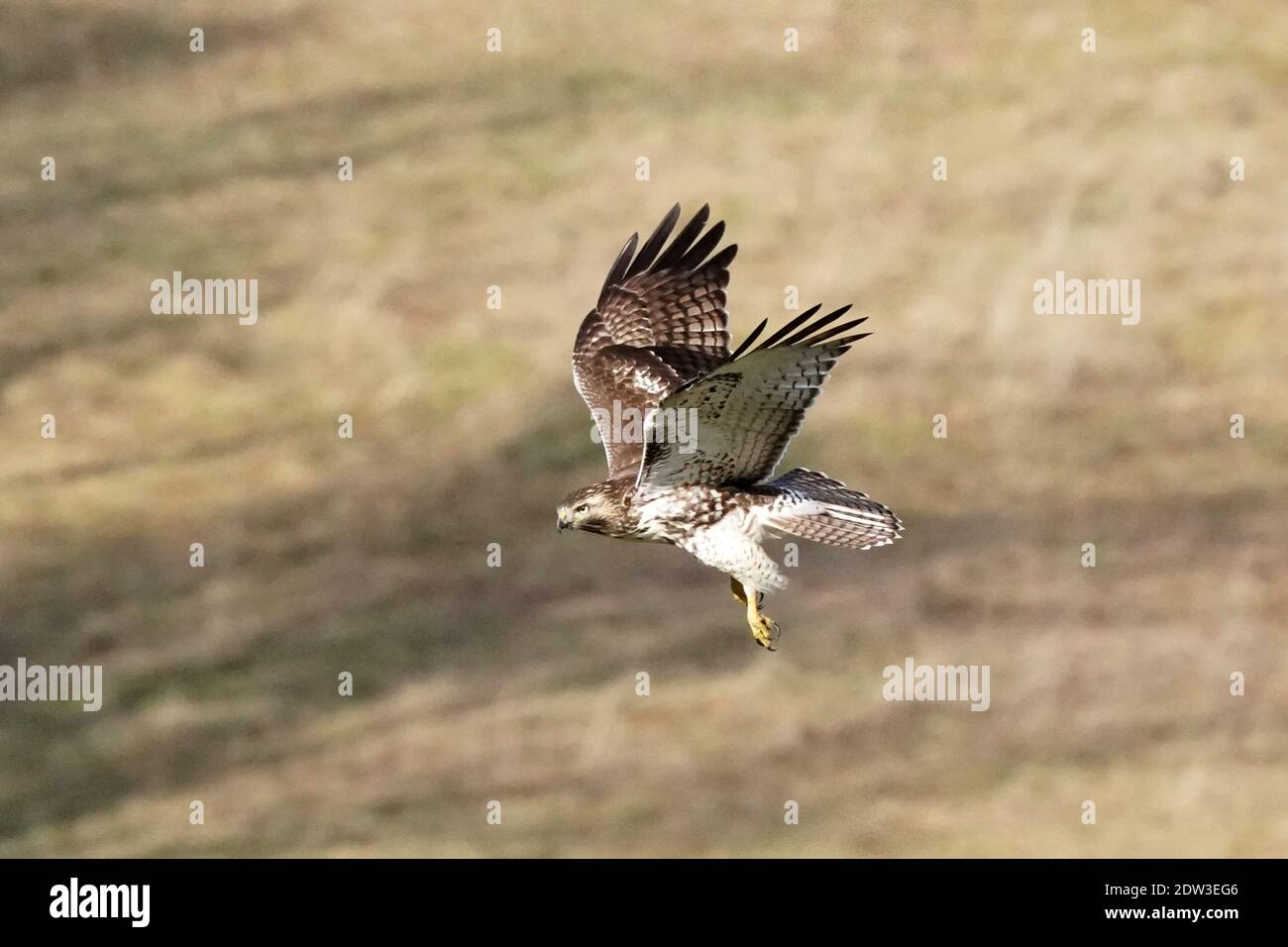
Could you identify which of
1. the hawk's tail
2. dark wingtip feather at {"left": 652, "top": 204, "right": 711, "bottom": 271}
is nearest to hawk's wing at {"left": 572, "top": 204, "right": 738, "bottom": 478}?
dark wingtip feather at {"left": 652, "top": 204, "right": 711, "bottom": 271}

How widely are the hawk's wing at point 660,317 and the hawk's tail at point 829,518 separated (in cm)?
201

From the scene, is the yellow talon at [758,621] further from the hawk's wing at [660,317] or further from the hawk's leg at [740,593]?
the hawk's wing at [660,317]

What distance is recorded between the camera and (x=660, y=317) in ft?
50.2

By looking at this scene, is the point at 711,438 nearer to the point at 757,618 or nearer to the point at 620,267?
the point at 757,618

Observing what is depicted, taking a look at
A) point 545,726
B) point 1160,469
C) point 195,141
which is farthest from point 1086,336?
point 195,141

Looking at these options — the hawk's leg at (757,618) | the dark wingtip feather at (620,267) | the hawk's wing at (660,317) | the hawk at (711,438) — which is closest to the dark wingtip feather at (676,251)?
the hawk's wing at (660,317)

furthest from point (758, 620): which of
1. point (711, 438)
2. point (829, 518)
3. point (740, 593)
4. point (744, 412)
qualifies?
point (744, 412)

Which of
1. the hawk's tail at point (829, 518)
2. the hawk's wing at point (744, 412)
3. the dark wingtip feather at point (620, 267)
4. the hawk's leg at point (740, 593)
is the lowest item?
the hawk's leg at point (740, 593)

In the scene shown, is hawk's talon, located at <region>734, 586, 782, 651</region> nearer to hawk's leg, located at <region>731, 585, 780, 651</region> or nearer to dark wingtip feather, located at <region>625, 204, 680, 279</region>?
hawk's leg, located at <region>731, 585, 780, 651</region>

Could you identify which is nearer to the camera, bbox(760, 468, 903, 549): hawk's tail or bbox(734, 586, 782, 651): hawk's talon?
bbox(760, 468, 903, 549): hawk's tail

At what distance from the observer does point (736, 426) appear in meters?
12.4

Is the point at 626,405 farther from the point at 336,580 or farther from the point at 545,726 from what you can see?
the point at 336,580

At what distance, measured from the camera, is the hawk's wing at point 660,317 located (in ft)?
48.7

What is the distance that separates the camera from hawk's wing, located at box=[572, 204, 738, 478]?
48.7 feet
